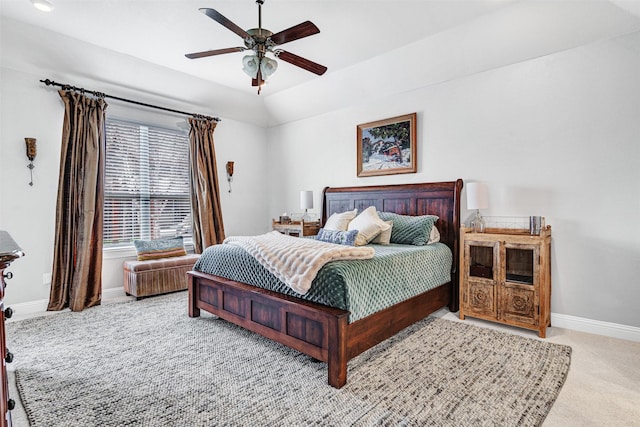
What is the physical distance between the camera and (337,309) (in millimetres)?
2164

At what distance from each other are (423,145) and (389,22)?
1.51 meters

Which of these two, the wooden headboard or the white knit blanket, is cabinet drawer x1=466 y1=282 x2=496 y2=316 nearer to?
the wooden headboard

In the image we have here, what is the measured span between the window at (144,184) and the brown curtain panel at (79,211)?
39 cm

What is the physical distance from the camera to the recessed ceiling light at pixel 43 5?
2.76m

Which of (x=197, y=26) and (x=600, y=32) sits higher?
(x=197, y=26)

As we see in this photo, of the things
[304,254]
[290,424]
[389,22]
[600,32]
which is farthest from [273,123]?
[290,424]

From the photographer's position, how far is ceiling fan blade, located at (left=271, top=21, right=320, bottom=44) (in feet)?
7.77

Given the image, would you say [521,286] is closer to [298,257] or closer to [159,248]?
[298,257]

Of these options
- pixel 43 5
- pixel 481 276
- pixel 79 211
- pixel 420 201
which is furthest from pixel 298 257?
pixel 43 5

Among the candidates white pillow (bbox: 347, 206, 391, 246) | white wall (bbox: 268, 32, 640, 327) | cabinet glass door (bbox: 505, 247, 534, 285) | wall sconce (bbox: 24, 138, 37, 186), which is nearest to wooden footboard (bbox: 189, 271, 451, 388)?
cabinet glass door (bbox: 505, 247, 534, 285)

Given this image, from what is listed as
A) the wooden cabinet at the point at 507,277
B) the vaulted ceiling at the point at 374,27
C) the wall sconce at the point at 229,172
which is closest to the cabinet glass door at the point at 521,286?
the wooden cabinet at the point at 507,277

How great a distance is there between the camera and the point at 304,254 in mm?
2406

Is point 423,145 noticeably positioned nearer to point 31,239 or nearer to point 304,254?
point 304,254

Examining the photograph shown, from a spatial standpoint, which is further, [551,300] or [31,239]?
[31,239]
